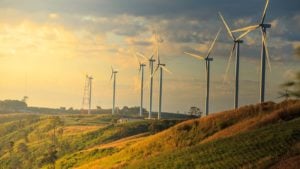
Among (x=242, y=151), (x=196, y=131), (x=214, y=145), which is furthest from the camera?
(x=196, y=131)

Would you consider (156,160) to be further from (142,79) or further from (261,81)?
(142,79)

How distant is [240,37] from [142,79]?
280 ft

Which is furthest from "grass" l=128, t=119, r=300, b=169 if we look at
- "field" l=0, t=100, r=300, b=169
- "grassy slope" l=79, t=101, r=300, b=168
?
"grassy slope" l=79, t=101, r=300, b=168

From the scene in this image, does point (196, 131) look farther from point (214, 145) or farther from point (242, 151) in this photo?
point (242, 151)

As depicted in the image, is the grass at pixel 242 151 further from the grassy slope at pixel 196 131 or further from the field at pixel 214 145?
the grassy slope at pixel 196 131

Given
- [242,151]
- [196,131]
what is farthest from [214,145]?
[196,131]

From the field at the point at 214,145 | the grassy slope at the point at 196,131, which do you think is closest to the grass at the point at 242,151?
the field at the point at 214,145

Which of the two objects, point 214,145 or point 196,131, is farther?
point 196,131

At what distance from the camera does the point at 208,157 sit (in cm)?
5462

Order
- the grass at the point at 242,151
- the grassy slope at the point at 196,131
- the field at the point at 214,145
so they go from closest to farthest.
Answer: the grass at the point at 242,151 → the field at the point at 214,145 → the grassy slope at the point at 196,131

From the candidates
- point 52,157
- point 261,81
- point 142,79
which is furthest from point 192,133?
point 142,79

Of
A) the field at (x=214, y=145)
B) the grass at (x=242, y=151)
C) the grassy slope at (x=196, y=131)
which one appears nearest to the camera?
the grass at (x=242, y=151)

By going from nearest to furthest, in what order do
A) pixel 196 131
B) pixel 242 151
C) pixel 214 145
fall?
pixel 242 151, pixel 214 145, pixel 196 131

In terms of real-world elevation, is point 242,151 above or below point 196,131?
below
